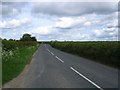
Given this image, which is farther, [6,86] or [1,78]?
[1,78]

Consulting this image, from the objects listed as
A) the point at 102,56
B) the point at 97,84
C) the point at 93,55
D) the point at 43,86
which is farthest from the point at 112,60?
the point at 43,86

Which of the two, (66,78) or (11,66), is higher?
(11,66)

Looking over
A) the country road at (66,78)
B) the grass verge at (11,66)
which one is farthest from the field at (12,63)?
the country road at (66,78)

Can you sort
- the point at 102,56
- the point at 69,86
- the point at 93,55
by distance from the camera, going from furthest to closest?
the point at 93,55 → the point at 102,56 → the point at 69,86

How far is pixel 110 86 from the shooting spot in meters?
10.6

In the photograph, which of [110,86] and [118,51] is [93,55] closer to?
[118,51]

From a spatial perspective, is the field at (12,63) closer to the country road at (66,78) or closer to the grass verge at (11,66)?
the grass verge at (11,66)

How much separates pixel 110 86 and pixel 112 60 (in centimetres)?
987

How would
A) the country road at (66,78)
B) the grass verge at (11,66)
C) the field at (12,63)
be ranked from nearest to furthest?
the country road at (66,78) → the grass verge at (11,66) → the field at (12,63)

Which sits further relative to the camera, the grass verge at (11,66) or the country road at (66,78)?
the grass verge at (11,66)

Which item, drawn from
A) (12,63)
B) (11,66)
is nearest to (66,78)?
(11,66)

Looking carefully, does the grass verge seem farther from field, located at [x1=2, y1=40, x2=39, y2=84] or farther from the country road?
the country road

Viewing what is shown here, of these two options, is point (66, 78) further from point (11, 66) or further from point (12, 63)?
point (12, 63)

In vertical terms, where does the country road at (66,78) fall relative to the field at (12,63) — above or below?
below
